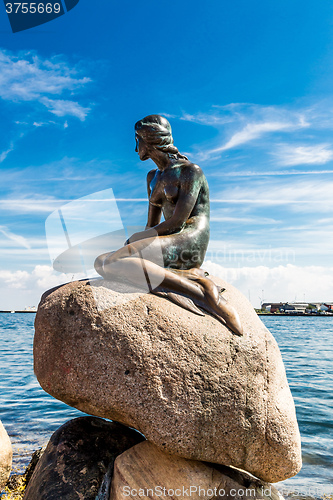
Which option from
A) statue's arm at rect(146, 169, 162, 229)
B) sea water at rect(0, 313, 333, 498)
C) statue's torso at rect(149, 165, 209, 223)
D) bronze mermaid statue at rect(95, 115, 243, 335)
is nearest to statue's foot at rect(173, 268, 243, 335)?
bronze mermaid statue at rect(95, 115, 243, 335)

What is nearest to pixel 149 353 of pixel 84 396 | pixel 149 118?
pixel 84 396

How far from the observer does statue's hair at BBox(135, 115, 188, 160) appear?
5574 mm

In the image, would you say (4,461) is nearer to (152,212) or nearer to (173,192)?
(152,212)

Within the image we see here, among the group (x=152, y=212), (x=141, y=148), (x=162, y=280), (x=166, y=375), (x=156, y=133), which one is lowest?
(x=166, y=375)

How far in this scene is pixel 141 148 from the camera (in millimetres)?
5762

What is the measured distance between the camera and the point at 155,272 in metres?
4.68

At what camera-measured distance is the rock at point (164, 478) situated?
422cm

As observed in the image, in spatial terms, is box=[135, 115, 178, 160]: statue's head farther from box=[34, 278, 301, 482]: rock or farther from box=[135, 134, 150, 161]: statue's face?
box=[34, 278, 301, 482]: rock

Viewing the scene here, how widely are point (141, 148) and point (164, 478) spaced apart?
3.86 m

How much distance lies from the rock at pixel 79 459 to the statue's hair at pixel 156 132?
340 centimetres

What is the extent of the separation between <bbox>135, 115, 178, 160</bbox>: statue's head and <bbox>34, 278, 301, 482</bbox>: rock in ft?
6.71

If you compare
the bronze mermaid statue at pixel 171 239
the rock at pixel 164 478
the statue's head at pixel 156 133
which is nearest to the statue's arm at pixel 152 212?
the bronze mermaid statue at pixel 171 239

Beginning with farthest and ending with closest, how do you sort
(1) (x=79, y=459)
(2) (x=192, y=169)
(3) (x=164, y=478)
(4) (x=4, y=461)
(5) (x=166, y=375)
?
1. (4) (x=4, y=461)
2. (2) (x=192, y=169)
3. (1) (x=79, y=459)
4. (3) (x=164, y=478)
5. (5) (x=166, y=375)

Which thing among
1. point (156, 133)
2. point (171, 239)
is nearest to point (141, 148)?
point (156, 133)
